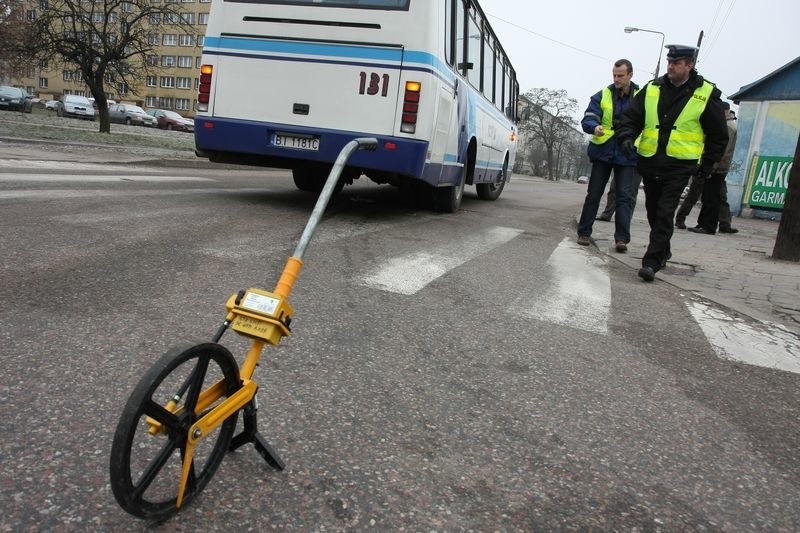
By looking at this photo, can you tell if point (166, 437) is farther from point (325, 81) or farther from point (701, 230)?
point (701, 230)

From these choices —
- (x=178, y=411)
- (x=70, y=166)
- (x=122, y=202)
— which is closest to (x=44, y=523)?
(x=178, y=411)

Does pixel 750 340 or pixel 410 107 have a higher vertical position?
pixel 410 107

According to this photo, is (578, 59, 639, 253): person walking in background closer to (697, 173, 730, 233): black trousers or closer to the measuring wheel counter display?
(697, 173, 730, 233): black trousers

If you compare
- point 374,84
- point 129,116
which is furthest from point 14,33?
point 374,84

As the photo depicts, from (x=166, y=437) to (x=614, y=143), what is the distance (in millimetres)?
6304

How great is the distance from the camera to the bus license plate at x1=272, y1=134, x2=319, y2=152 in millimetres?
7211

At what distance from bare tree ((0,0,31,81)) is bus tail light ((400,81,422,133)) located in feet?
72.8

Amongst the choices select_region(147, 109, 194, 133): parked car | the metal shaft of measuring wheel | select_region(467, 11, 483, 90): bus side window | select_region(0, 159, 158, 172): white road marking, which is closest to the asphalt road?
the metal shaft of measuring wheel

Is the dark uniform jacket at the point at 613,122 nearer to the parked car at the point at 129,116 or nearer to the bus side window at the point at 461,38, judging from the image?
the bus side window at the point at 461,38

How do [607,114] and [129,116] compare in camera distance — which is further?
[129,116]

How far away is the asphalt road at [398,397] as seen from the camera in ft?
6.23

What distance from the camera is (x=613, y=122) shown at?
699cm

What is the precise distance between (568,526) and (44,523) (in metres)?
1.45

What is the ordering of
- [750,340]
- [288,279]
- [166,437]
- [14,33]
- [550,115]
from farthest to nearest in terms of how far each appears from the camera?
[550,115] → [14,33] → [750,340] → [288,279] → [166,437]
